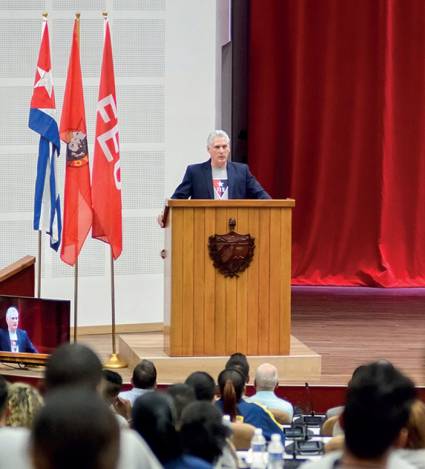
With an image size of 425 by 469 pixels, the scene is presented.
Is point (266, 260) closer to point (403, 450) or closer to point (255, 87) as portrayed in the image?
point (403, 450)

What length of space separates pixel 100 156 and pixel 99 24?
5.47 feet

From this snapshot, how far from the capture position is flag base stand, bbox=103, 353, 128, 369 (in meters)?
8.12

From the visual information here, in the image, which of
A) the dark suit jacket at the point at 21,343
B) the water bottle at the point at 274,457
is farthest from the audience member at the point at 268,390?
the dark suit jacket at the point at 21,343

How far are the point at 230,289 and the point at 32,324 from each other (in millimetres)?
1394

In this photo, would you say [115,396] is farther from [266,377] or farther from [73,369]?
[73,369]

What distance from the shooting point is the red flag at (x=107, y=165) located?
840 centimetres

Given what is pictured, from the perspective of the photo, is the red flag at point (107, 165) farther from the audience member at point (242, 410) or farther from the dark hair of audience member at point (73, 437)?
the dark hair of audience member at point (73, 437)

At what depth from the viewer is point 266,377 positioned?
19.2 ft

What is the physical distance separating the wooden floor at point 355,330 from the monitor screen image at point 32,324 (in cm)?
55

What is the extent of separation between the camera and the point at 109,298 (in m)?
9.77

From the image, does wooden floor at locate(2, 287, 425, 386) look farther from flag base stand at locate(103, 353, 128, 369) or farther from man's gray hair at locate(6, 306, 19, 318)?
man's gray hair at locate(6, 306, 19, 318)

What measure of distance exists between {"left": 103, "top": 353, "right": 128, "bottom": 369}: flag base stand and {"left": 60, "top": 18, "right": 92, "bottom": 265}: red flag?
2.55ft

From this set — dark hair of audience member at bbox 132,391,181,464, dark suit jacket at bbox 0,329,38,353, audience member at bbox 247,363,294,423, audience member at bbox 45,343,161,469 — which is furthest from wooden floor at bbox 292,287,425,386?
audience member at bbox 45,343,161,469

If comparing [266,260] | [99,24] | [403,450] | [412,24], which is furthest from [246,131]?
[403,450]
